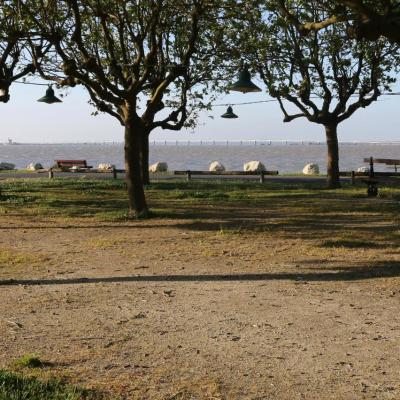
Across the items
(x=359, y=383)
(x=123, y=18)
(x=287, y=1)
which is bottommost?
(x=359, y=383)

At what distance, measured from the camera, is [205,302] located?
22.9ft

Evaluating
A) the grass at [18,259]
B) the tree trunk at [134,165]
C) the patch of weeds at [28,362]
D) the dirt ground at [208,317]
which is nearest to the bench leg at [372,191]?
the tree trunk at [134,165]

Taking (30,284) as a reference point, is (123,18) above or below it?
above

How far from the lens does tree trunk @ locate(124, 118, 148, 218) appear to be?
15008 millimetres

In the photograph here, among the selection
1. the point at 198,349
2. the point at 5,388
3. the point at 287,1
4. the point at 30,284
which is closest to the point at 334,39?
the point at 287,1

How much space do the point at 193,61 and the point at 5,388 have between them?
2010 cm

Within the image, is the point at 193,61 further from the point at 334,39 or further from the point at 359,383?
the point at 359,383

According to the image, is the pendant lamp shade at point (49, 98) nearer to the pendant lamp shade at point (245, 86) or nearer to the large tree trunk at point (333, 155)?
the pendant lamp shade at point (245, 86)

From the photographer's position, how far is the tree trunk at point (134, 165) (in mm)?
15008

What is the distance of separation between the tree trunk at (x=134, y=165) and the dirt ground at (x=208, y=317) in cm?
376

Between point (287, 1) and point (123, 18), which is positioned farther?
point (287, 1)

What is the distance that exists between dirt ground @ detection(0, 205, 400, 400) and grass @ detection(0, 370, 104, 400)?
0.62 feet

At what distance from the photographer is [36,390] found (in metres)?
4.25

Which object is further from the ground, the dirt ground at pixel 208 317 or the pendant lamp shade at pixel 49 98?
the pendant lamp shade at pixel 49 98
